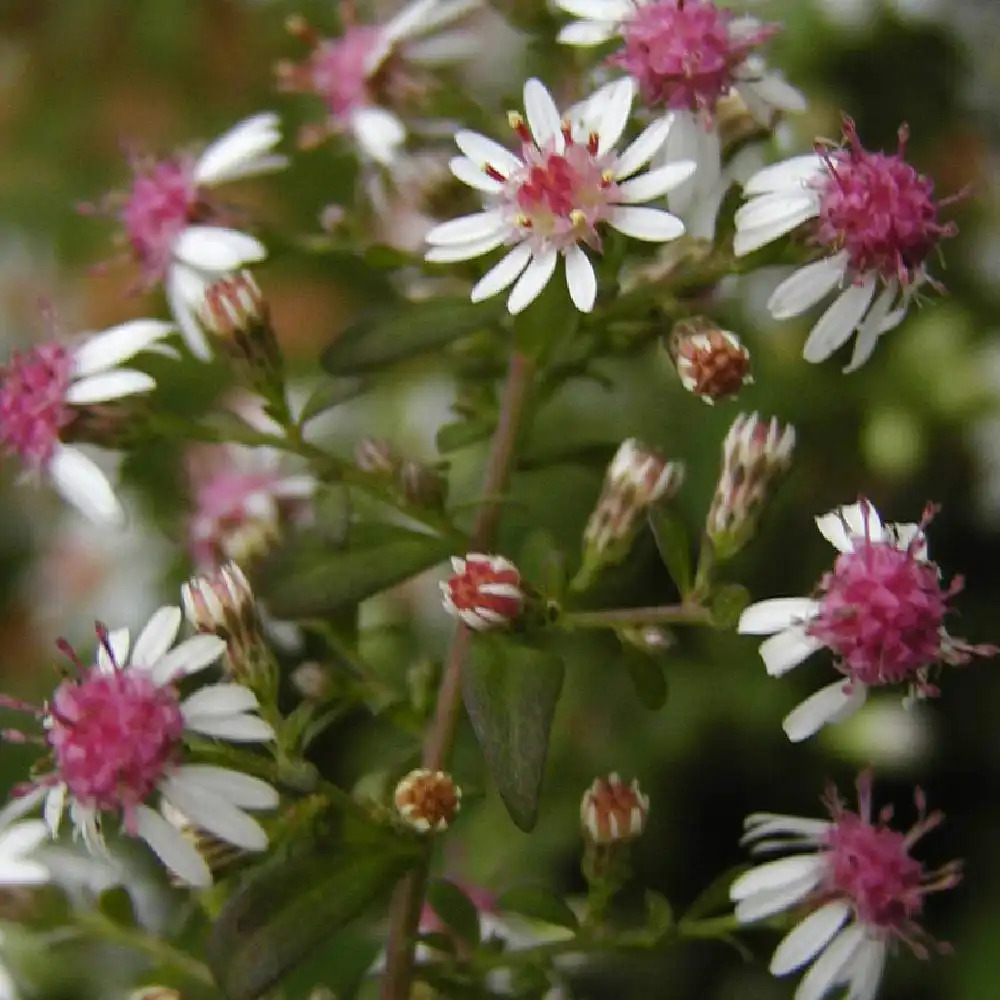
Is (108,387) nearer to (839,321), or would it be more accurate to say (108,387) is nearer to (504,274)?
(504,274)

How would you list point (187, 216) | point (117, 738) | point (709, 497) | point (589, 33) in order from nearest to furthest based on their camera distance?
point (117, 738) → point (589, 33) → point (187, 216) → point (709, 497)

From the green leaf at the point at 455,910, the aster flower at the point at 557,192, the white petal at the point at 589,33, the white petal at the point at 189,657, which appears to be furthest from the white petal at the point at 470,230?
the green leaf at the point at 455,910

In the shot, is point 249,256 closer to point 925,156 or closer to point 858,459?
point 858,459

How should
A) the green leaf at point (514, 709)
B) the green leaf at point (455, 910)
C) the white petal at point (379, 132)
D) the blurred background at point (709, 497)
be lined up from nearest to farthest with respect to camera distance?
the green leaf at point (514, 709), the green leaf at point (455, 910), the white petal at point (379, 132), the blurred background at point (709, 497)

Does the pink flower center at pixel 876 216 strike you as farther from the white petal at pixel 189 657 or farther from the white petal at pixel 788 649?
the white petal at pixel 189 657

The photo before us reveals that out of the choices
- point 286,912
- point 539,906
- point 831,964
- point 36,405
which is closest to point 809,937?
point 831,964

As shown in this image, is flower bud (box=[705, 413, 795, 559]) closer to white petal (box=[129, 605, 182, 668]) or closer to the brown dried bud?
the brown dried bud

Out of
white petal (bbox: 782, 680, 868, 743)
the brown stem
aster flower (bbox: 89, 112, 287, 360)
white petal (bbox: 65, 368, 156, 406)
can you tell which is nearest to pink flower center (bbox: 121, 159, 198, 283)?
aster flower (bbox: 89, 112, 287, 360)

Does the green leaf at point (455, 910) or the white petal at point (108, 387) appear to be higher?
the white petal at point (108, 387)
